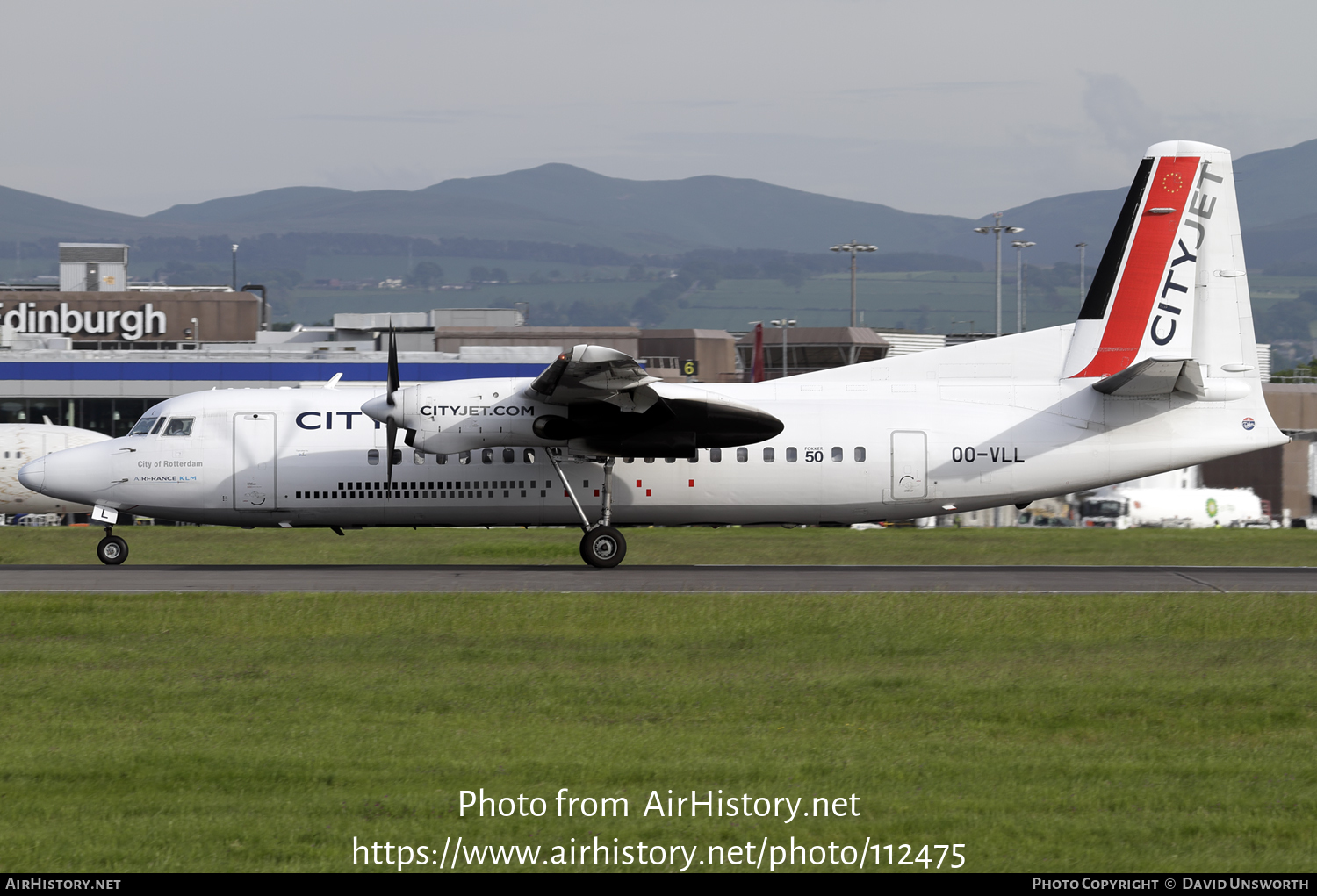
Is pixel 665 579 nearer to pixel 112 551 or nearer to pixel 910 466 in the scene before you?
pixel 910 466

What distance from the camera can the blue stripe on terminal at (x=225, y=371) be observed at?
182ft

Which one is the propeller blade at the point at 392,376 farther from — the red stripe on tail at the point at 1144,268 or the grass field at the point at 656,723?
the red stripe on tail at the point at 1144,268

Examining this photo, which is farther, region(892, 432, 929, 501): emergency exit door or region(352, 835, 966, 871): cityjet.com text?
region(892, 432, 929, 501): emergency exit door

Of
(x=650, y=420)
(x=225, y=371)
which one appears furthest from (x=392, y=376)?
(x=225, y=371)

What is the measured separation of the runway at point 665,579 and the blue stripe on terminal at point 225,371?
3178cm

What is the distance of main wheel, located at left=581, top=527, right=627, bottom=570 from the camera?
23172 millimetres

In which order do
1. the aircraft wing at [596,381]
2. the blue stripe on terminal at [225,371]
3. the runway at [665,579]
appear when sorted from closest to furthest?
the runway at [665,579]
the aircraft wing at [596,381]
the blue stripe on terminal at [225,371]

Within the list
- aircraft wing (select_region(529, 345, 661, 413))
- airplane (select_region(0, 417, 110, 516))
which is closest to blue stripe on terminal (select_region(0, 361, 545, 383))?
airplane (select_region(0, 417, 110, 516))

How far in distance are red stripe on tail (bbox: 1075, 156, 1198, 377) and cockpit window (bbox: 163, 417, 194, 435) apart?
653 inches

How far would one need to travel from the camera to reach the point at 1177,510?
54750 millimetres

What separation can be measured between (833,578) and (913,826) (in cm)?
1304

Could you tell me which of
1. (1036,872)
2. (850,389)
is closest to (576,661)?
(1036,872)

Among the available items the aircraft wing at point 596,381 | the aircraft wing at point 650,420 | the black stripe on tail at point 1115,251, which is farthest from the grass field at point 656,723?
the black stripe on tail at point 1115,251

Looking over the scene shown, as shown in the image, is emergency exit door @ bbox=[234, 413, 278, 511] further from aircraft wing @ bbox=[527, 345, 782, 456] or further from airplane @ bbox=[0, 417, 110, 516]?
airplane @ bbox=[0, 417, 110, 516]
